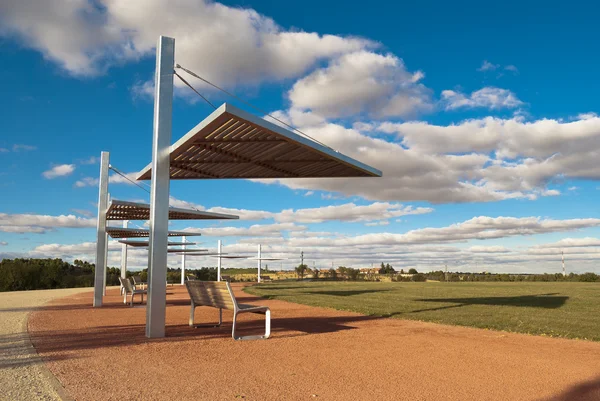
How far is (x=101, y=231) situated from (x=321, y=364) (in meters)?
11.1

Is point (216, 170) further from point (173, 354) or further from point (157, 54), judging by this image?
point (173, 354)

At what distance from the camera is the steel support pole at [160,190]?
7879 mm

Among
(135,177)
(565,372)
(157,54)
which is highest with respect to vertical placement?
(157,54)

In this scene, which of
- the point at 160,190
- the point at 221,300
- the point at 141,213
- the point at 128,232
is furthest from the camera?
the point at 128,232

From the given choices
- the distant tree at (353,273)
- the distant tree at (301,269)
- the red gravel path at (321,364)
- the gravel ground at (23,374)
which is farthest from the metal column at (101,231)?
the distant tree at (301,269)

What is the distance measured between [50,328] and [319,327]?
4.90 meters

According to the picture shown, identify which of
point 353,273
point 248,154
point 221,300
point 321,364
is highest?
point 248,154

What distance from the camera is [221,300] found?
843 cm

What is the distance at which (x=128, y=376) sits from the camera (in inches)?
198

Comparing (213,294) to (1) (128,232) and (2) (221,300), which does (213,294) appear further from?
(1) (128,232)

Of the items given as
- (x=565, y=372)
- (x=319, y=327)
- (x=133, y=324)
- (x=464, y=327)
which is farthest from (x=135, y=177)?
(x=565, y=372)

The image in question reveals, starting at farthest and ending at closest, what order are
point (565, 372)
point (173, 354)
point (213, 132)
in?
point (213, 132), point (173, 354), point (565, 372)

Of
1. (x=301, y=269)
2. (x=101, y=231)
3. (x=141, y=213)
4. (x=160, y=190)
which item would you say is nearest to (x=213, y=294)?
(x=160, y=190)

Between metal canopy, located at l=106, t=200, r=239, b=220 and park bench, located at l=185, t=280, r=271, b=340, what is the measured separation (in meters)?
6.15
